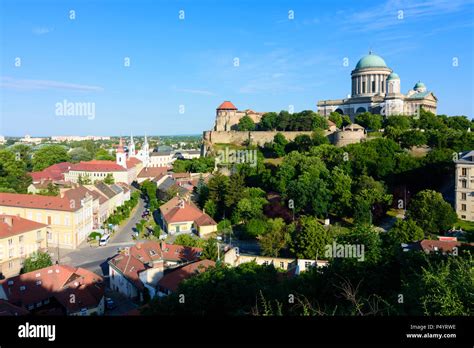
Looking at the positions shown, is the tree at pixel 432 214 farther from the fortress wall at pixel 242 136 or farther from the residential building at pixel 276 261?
the fortress wall at pixel 242 136

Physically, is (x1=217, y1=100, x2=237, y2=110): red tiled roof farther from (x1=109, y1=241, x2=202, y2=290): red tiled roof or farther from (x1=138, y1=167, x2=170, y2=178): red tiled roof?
(x1=109, y1=241, x2=202, y2=290): red tiled roof

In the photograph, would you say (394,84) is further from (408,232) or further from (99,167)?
(408,232)

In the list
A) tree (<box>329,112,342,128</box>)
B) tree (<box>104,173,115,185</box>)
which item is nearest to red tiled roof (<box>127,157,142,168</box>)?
tree (<box>104,173,115,185</box>)

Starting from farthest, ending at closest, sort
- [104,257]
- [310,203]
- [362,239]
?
[310,203] → [104,257] → [362,239]

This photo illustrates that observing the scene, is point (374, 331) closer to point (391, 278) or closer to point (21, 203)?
point (391, 278)

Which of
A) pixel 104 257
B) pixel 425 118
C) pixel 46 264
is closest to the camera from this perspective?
pixel 46 264

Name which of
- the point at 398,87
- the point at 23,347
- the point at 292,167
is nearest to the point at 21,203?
the point at 292,167
